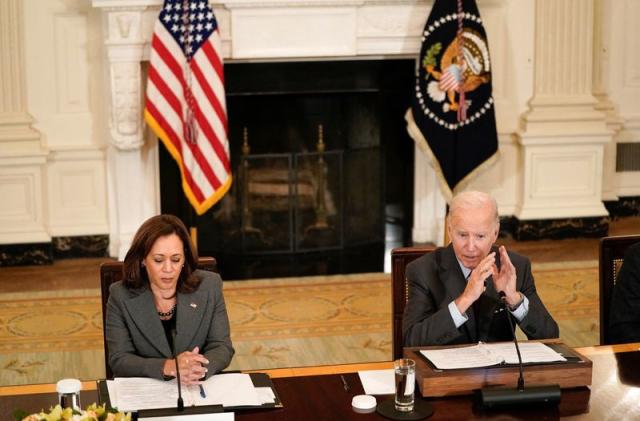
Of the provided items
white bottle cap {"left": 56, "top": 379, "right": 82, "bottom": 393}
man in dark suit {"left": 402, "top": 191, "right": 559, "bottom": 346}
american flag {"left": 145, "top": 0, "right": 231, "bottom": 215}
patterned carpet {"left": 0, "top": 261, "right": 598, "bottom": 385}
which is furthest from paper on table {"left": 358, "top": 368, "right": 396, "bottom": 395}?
american flag {"left": 145, "top": 0, "right": 231, "bottom": 215}

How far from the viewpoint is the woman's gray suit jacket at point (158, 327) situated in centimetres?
349

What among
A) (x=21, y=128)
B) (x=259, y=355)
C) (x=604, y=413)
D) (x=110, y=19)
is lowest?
(x=259, y=355)

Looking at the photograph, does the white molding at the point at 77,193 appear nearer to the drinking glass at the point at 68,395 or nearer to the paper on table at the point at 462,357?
the paper on table at the point at 462,357

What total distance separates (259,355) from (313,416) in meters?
2.73

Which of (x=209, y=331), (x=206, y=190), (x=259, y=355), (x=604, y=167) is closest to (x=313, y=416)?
(x=209, y=331)

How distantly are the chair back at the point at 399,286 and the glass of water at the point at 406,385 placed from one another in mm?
907

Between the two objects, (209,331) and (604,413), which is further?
(209,331)

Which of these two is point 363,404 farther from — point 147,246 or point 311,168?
point 311,168

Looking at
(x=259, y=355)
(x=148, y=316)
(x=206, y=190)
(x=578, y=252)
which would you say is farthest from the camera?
(x=578, y=252)

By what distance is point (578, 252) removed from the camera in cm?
771

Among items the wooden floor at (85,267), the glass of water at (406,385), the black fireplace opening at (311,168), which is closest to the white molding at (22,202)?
the wooden floor at (85,267)

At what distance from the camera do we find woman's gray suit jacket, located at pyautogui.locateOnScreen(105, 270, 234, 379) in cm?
349

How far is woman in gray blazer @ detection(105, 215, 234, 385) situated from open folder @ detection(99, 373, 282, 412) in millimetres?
158

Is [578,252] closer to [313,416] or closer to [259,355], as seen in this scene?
[259,355]
